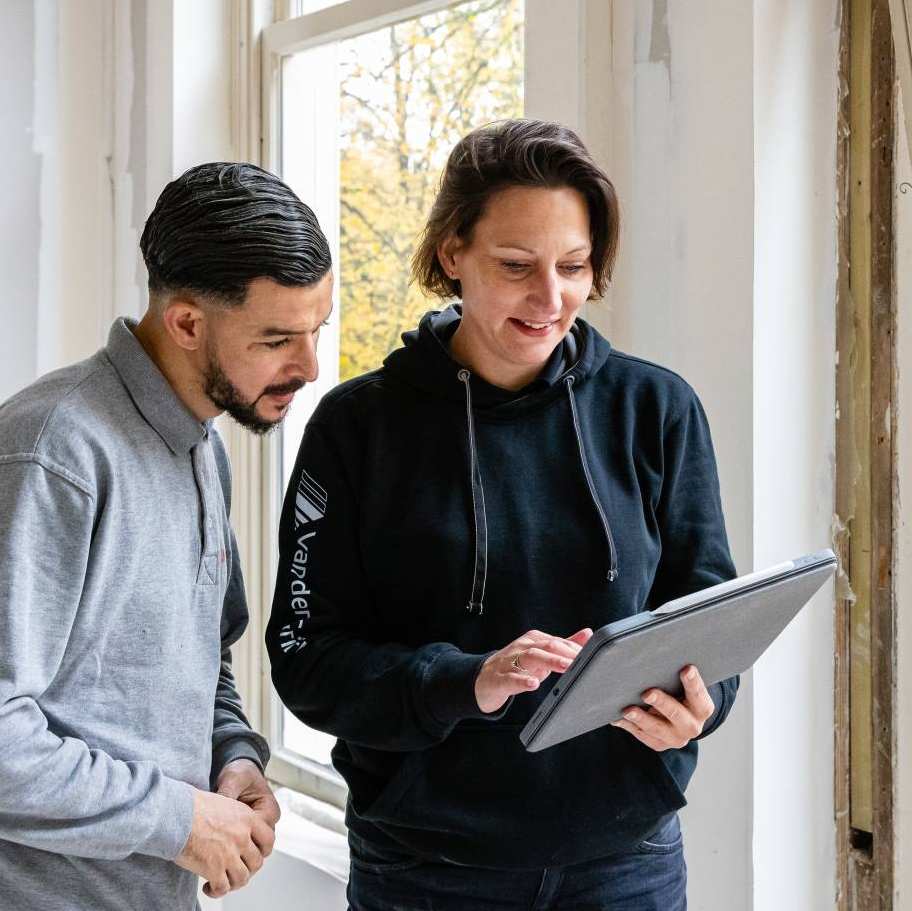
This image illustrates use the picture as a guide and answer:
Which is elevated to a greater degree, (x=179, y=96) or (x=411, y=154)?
(x=179, y=96)

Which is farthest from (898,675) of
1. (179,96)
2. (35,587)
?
(179,96)

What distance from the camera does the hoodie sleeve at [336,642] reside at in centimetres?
115

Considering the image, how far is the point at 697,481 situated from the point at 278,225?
50 centimetres

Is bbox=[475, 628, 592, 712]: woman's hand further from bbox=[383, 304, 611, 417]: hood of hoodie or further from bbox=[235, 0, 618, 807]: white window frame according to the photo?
bbox=[235, 0, 618, 807]: white window frame

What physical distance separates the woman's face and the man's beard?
0.22 meters

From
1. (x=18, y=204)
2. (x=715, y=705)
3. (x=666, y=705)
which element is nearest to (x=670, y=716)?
(x=666, y=705)

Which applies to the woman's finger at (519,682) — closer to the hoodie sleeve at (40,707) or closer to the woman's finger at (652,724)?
the woman's finger at (652,724)

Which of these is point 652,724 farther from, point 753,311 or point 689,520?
point 753,311

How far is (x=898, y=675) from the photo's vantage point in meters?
1.49

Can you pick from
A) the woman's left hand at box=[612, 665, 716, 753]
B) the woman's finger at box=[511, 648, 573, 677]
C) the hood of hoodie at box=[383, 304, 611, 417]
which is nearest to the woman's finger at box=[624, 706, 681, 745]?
the woman's left hand at box=[612, 665, 716, 753]

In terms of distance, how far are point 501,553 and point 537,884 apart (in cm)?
33

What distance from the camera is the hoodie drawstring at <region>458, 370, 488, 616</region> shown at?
1.19 meters

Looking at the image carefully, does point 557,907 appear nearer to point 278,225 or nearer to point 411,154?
point 278,225

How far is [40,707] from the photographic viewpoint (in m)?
1.05
